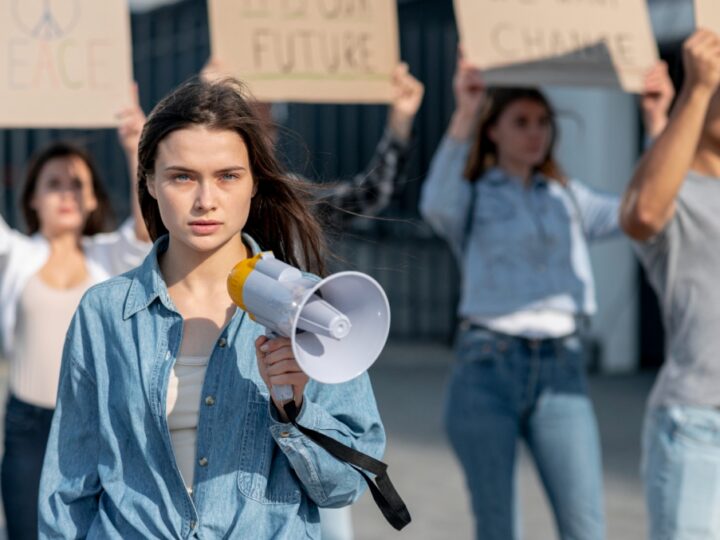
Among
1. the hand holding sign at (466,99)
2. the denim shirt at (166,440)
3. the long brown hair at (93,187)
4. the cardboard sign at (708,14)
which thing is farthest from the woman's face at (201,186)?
the long brown hair at (93,187)

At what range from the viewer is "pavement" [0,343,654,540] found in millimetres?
6516

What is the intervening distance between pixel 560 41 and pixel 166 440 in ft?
8.74

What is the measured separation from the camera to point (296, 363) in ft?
7.89

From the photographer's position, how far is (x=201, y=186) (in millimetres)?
2623

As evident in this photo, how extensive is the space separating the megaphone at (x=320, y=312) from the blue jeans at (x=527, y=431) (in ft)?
7.27

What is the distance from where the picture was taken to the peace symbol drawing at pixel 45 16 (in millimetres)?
4504

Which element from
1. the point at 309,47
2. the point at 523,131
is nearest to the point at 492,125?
the point at 523,131

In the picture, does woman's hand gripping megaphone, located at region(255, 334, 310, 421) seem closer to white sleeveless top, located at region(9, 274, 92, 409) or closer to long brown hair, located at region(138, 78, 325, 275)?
long brown hair, located at region(138, 78, 325, 275)

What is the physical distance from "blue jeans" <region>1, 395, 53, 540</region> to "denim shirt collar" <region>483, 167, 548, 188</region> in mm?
1684

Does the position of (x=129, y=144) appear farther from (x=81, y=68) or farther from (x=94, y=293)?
(x=94, y=293)

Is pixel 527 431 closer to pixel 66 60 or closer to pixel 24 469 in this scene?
pixel 24 469

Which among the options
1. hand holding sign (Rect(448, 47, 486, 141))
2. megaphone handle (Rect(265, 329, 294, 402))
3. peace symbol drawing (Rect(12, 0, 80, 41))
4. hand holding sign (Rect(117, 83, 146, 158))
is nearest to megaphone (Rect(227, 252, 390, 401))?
megaphone handle (Rect(265, 329, 294, 402))

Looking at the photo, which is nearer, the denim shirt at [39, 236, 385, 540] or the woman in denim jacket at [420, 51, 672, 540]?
the denim shirt at [39, 236, 385, 540]

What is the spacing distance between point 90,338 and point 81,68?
202 cm
